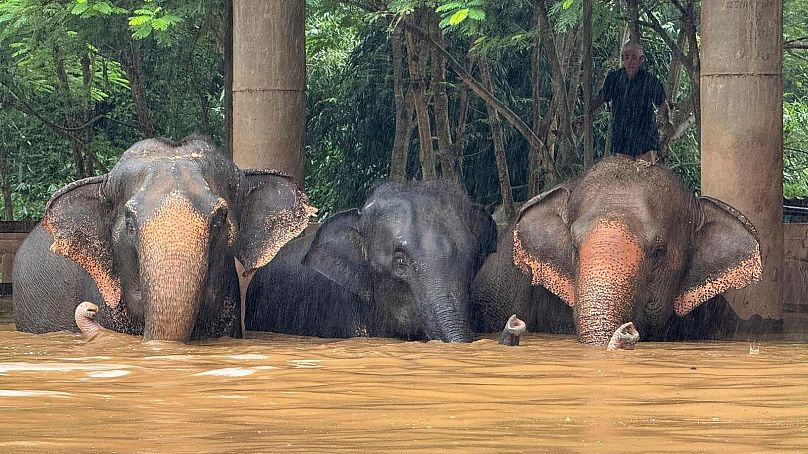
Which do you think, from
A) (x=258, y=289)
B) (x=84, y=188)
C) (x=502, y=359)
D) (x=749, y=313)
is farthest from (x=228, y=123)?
(x=502, y=359)

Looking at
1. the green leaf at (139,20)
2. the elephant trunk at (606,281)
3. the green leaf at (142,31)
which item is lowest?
the elephant trunk at (606,281)

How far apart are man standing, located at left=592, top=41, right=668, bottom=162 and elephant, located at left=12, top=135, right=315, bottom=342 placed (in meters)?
4.05

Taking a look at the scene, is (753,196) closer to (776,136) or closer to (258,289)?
(776,136)

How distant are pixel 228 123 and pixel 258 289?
3.11 meters

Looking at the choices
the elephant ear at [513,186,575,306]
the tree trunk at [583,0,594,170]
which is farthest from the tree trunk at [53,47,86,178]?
the elephant ear at [513,186,575,306]

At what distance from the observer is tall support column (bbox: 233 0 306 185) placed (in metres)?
10.4

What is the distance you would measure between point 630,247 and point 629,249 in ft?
0.09

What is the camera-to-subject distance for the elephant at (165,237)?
8016 millimetres

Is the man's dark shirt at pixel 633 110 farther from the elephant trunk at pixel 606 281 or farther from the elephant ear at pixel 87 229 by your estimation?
the elephant ear at pixel 87 229

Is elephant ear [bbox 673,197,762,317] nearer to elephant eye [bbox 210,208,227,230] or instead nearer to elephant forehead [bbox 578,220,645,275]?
elephant forehead [bbox 578,220,645,275]

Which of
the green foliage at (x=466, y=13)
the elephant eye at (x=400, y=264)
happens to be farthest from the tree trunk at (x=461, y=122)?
the elephant eye at (x=400, y=264)

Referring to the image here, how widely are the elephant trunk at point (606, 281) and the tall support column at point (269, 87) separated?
2.65 m

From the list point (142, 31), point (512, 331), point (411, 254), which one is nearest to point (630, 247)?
point (512, 331)

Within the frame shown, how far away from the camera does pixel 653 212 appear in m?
8.80
